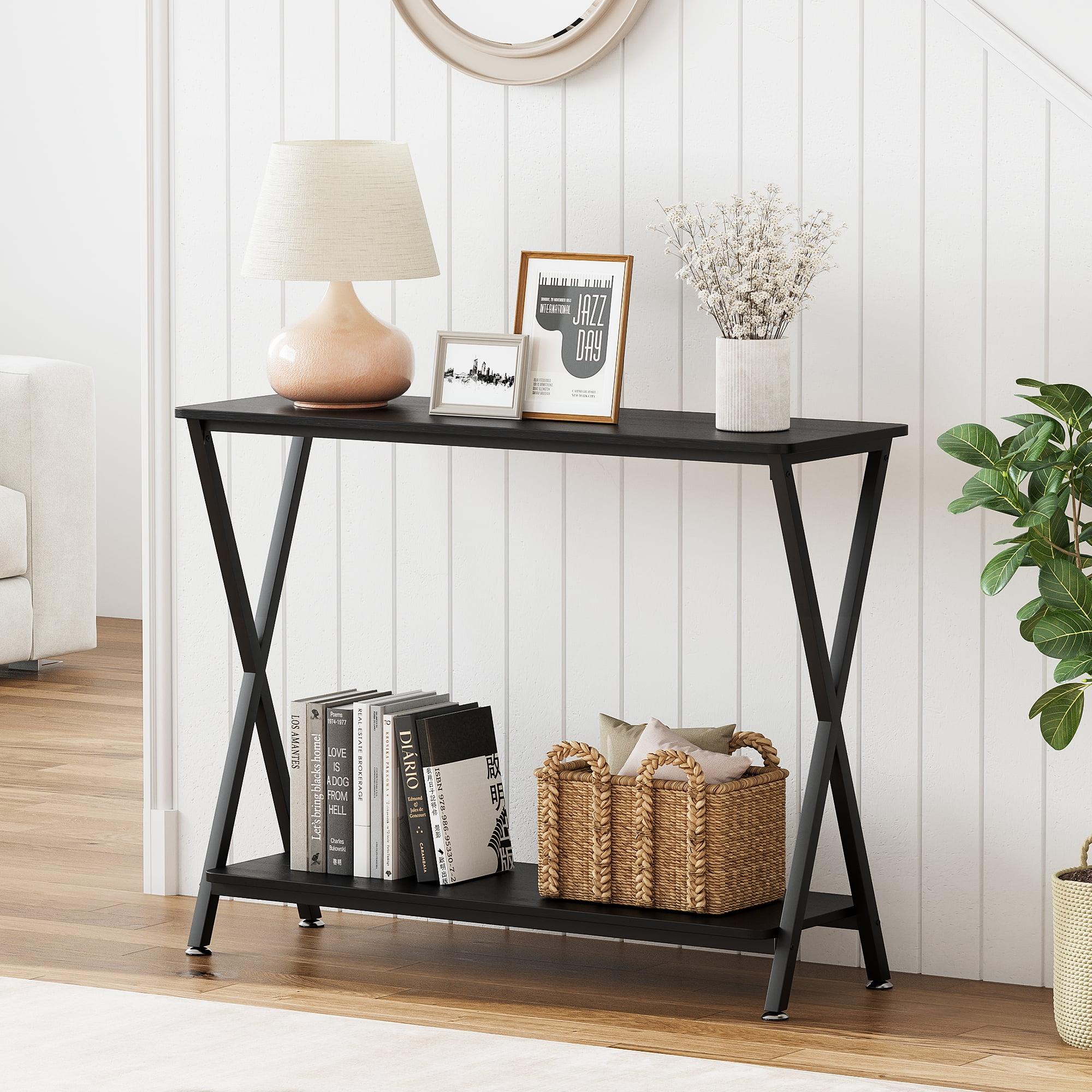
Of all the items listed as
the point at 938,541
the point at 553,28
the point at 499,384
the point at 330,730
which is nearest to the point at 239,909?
the point at 330,730

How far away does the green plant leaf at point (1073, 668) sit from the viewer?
8.86 ft

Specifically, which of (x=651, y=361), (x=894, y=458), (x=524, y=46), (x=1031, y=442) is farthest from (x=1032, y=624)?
→ (x=524, y=46)

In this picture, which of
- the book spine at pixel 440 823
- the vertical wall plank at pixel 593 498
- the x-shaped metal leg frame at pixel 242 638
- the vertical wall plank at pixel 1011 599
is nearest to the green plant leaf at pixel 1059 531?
the vertical wall plank at pixel 1011 599

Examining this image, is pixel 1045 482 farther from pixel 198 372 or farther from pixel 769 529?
pixel 198 372

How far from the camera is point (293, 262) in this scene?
3.06 m

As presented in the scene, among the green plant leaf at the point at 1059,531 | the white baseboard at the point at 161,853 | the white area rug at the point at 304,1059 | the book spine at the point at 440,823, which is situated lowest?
the white area rug at the point at 304,1059

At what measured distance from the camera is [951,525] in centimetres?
312

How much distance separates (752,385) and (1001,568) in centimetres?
46

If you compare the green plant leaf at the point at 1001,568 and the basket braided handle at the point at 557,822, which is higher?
the green plant leaf at the point at 1001,568

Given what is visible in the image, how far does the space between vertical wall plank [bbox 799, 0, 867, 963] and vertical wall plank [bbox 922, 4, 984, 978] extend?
0.12 metres

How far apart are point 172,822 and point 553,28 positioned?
1588 mm

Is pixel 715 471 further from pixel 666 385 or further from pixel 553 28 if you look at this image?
pixel 553 28

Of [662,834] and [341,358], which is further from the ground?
[341,358]

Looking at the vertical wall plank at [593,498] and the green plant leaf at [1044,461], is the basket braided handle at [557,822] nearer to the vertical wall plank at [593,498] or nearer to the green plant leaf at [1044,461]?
the vertical wall plank at [593,498]
